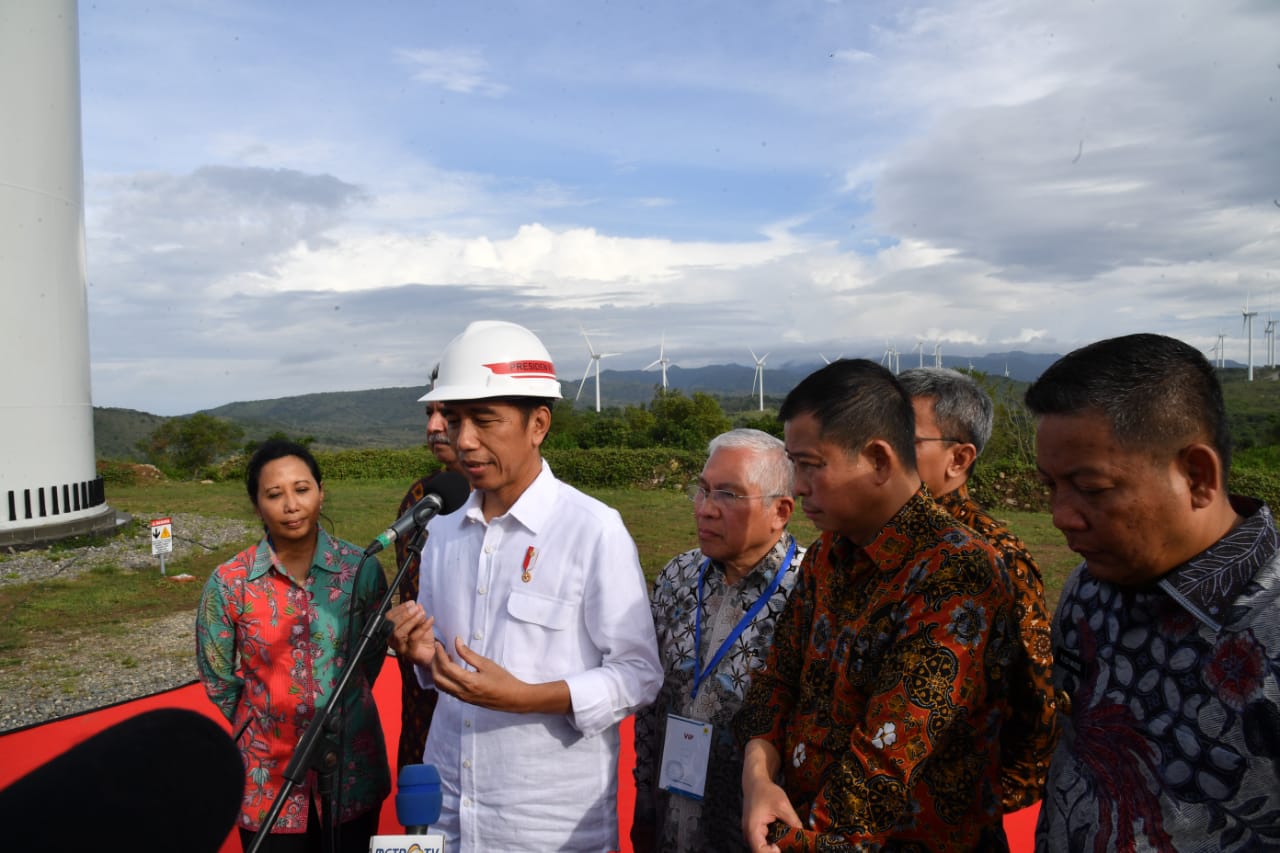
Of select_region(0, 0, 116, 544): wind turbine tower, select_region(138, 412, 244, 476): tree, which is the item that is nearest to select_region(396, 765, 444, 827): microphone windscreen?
select_region(0, 0, 116, 544): wind turbine tower

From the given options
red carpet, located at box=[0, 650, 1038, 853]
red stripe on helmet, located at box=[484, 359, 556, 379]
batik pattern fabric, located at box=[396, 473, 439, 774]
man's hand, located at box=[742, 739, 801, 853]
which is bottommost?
red carpet, located at box=[0, 650, 1038, 853]

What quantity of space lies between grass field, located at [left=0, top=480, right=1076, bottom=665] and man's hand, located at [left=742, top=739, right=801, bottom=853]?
486cm

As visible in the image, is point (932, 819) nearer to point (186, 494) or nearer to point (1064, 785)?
point (1064, 785)

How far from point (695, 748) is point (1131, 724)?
1398 mm

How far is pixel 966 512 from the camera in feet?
9.66

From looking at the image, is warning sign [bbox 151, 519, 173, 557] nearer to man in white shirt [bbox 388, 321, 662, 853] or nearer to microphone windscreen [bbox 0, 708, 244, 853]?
man in white shirt [bbox 388, 321, 662, 853]

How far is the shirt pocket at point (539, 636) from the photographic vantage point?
243cm

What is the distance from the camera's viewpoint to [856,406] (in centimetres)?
195

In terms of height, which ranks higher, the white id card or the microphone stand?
the microphone stand

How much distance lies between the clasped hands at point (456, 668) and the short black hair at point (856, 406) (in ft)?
3.15

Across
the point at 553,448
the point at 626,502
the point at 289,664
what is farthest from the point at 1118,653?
the point at 553,448

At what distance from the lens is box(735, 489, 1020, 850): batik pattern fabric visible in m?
1.59

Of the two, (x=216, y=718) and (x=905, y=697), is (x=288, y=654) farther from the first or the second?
(x=905, y=697)

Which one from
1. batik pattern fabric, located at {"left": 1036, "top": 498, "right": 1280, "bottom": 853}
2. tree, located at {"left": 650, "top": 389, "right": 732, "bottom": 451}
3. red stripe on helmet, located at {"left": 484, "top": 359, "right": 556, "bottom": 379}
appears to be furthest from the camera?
tree, located at {"left": 650, "top": 389, "right": 732, "bottom": 451}
